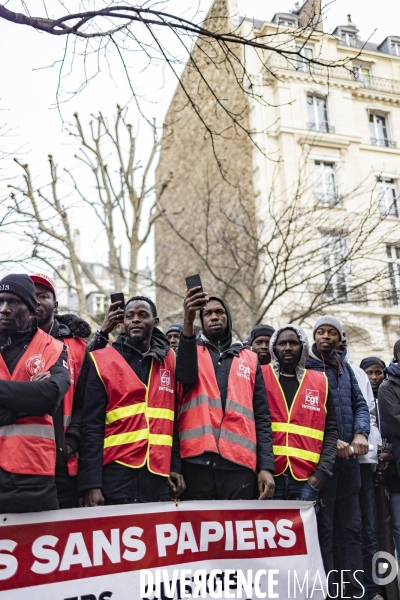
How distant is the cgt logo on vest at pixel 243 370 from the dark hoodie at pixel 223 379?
0.24 feet

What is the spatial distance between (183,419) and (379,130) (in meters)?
22.0

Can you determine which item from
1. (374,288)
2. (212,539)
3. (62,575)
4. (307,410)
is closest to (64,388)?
(62,575)

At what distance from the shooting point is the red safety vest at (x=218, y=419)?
13.6ft

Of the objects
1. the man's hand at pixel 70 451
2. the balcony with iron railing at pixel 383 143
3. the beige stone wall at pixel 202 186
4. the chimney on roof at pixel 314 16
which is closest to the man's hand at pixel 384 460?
the man's hand at pixel 70 451

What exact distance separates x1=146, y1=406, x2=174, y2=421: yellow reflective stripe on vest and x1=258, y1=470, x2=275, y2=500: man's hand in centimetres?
76

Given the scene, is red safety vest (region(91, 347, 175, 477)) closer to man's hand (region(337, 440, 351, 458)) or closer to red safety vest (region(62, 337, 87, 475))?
red safety vest (region(62, 337, 87, 475))

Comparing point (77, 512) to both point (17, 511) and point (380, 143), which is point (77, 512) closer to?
point (17, 511)

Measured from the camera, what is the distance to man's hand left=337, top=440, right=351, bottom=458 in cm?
487

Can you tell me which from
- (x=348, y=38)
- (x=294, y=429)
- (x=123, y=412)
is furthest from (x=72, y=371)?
(x=348, y=38)

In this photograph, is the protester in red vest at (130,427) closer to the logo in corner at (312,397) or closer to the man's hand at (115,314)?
the man's hand at (115,314)

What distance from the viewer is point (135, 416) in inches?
156

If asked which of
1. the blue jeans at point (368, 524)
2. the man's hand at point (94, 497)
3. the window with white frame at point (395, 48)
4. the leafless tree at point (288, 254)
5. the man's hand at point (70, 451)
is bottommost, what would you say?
the blue jeans at point (368, 524)

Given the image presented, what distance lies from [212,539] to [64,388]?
145 centimetres

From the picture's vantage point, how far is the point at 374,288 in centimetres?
1513
